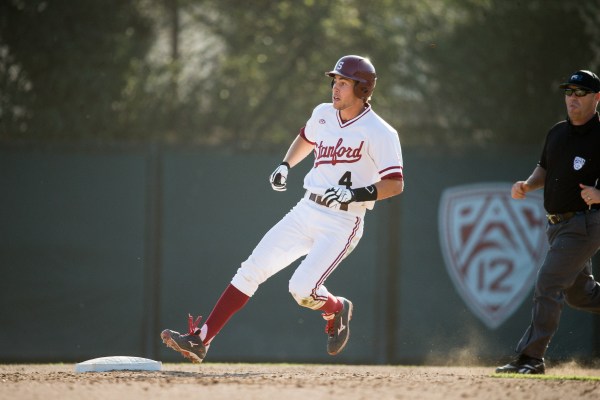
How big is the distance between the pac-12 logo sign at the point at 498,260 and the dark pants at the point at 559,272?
2.91 meters

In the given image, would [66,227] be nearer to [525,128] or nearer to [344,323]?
[344,323]

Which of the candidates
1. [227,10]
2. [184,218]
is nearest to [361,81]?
[184,218]

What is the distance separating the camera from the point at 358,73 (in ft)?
24.2

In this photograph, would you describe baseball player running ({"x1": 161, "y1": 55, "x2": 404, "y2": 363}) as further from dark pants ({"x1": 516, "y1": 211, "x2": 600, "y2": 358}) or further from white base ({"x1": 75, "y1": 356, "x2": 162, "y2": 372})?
dark pants ({"x1": 516, "y1": 211, "x2": 600, "y2": 358})

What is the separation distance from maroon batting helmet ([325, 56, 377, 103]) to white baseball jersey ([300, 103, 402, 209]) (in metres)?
0.16

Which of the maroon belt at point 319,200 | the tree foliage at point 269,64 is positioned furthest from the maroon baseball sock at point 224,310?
the tree foliage at point 269,64

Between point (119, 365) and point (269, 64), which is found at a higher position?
point (269, 64)

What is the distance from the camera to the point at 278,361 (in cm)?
1038

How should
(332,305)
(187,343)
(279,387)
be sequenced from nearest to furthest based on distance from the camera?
1. (279,387)
2. (187,343)
3. (332,305)

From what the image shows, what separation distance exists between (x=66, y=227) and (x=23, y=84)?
3.39 metres

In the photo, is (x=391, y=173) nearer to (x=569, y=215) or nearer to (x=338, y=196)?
(x=338, y=196)

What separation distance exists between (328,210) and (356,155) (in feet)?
1.41

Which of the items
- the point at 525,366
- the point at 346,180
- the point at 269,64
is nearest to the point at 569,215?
the point at 525,366

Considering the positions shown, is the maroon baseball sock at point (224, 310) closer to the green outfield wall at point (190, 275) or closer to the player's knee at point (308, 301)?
the player's knee at point (308, 301)
